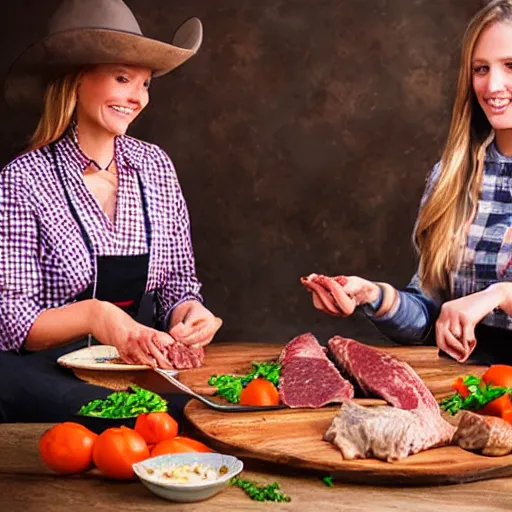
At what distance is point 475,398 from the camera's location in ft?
7.66

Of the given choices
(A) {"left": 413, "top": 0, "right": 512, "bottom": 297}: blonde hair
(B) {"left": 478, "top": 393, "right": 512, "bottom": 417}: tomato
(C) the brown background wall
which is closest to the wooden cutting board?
(B) {"left": 478, "top": 393, "right": 512, "bottom": 417}: tomato

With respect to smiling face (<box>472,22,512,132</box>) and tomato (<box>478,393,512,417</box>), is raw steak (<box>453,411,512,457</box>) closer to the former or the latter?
tomato (<box>478,393,512,417</box>)

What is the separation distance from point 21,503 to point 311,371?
0.87 metres

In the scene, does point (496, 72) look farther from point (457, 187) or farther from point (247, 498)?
point (247, 498)

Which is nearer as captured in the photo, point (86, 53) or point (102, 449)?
point (102, 449)

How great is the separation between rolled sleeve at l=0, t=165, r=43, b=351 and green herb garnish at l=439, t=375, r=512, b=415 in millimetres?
1335

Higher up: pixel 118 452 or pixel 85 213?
pixel 85 213

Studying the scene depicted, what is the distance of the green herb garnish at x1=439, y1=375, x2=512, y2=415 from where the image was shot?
2322mm

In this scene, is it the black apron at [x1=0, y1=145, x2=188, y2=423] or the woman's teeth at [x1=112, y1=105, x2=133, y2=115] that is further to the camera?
the woman's teeth at [x1=112, y1=105, x2=133, y2=115]

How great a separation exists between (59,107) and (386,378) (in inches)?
58.0

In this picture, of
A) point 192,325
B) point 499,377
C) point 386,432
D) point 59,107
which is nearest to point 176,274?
point 192,325

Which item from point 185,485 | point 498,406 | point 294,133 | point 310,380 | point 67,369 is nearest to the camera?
point 185,485

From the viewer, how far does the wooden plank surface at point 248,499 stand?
1.89m

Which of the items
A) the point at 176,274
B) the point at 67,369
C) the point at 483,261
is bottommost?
the point at 67,369
